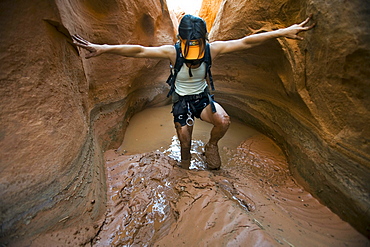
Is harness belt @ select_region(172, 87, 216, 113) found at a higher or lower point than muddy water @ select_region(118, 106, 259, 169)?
higher

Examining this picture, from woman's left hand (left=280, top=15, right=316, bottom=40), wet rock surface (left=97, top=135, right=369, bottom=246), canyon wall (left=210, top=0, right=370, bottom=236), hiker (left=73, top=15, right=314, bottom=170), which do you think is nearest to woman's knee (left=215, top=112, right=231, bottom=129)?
hiker (left=73, top=15, right=314, bottom=170)

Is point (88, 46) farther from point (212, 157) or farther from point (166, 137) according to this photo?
point (166, 137)

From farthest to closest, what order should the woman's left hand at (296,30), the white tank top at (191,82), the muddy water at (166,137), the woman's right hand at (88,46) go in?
the muddy water at (166,137)
the white tank top at (191,82)
the woman's left hand at (296,30)
the woman's right hand at (88,46)

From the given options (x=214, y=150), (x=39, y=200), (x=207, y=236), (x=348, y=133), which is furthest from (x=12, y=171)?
(x=348, y=133)

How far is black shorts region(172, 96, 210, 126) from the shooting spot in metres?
2.52

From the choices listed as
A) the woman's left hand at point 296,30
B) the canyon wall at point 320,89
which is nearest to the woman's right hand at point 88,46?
the woman's left hand at point 296,30

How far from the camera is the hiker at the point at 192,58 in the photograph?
2.07 metres

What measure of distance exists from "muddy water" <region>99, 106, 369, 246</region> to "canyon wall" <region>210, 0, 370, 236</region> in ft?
0.83

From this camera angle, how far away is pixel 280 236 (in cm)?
147

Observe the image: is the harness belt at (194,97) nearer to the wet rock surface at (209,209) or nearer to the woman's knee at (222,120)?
the woman's knee at (222,120)

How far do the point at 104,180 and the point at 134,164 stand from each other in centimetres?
45

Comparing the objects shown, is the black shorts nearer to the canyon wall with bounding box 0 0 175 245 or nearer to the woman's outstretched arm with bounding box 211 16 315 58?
the woman's outstretched arm with bounding box 211 16 315 58

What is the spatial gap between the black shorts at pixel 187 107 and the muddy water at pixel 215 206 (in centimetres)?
65

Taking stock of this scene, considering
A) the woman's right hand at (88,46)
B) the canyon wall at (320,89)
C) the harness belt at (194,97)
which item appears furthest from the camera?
the harness belt at (194,97)
